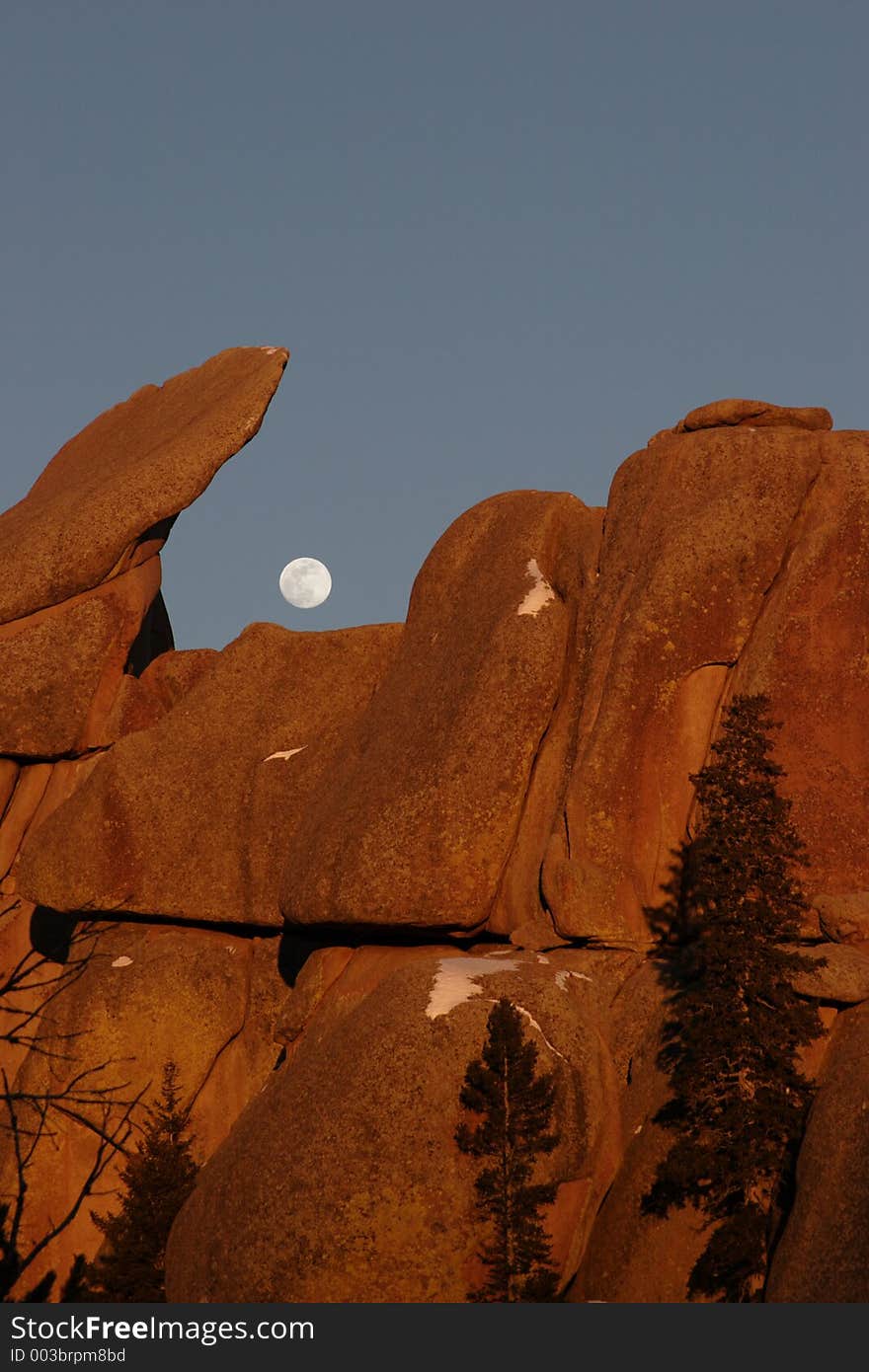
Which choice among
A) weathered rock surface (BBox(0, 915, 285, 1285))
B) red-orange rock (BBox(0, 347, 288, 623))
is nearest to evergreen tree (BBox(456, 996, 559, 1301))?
weathered rock surface (BBox(0, 915, 285, 1285))

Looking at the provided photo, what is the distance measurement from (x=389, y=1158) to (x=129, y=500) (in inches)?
904

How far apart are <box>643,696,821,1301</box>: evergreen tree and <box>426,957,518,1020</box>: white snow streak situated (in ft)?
11.4

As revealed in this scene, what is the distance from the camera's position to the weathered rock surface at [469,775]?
3600 centimetres

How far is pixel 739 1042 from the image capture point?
2908 cm

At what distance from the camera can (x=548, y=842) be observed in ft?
115

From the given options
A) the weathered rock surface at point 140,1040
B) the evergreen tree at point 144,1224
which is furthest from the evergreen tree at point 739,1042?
the weathered rock surface at point 140,1040

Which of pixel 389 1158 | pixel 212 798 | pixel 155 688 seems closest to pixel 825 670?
pixel 389 1158

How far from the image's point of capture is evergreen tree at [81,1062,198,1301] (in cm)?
3497

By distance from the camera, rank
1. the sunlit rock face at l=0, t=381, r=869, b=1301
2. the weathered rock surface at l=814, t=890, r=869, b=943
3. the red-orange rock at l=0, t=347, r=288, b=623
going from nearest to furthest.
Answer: the sunlit rock face at l=0, t=381, r=869, b=1301 → the weathered rock surface at l=814, t=890, r=869, b=943 → the red-orange rock at l=0, t=347, r=288, b=623

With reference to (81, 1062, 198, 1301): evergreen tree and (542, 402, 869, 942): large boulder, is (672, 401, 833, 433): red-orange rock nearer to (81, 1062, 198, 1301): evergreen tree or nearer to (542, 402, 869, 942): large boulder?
(542, 402, 869, 942): large boulder

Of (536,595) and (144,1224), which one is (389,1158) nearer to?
(144,1224)

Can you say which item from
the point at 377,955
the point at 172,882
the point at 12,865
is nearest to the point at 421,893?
the point at 377,955

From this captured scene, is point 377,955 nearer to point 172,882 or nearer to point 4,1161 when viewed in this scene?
point 172,882

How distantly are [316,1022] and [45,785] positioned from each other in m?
14.9
